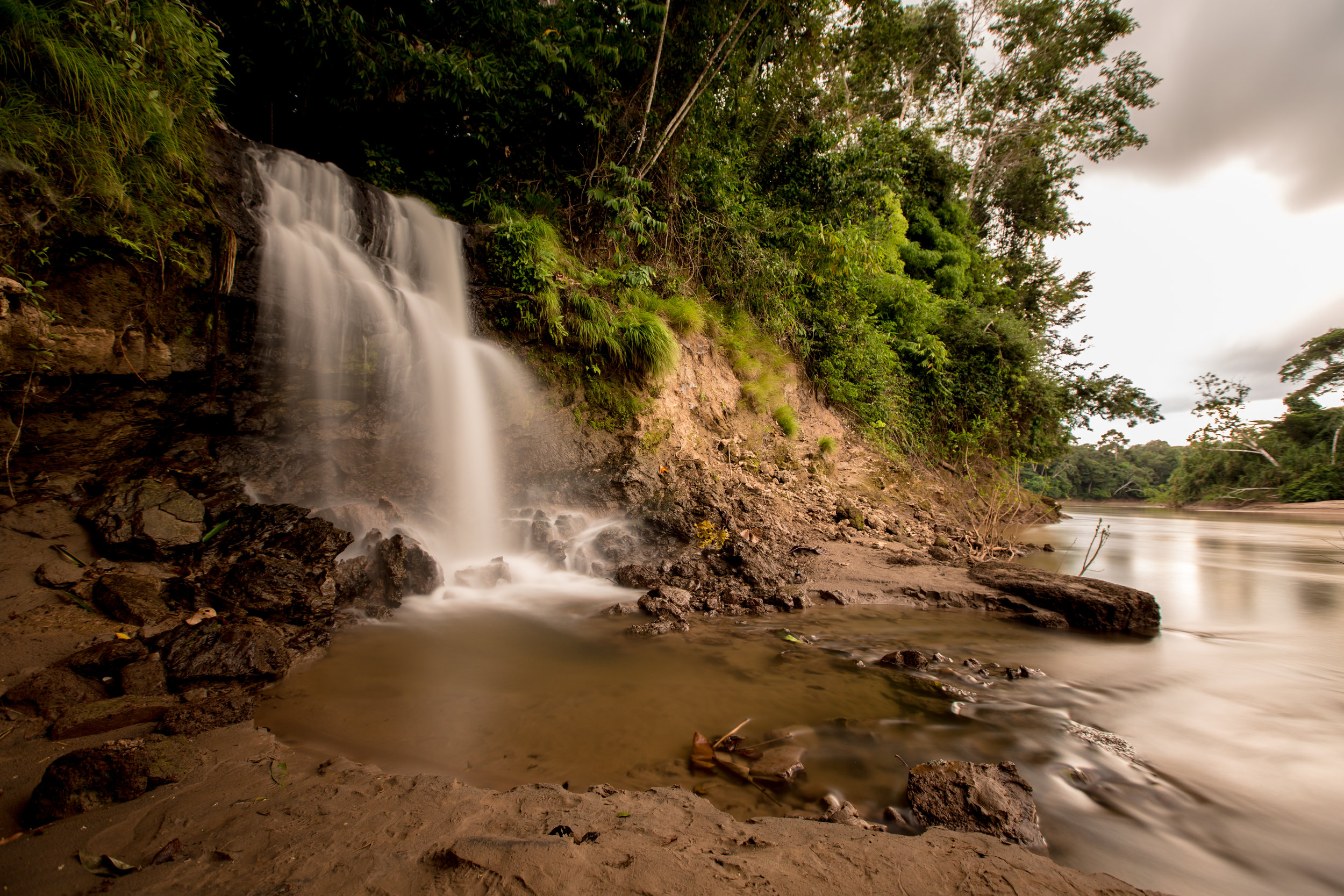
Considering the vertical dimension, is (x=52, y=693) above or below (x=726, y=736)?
above

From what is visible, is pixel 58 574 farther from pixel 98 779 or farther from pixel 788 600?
pixel 788 600

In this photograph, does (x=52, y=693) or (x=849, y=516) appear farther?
(x=849, y=516)

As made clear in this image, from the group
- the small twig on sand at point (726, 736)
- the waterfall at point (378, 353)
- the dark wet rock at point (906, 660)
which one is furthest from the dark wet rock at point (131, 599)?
the dark wet rock at point (906, 660)

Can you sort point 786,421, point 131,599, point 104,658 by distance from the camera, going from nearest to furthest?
point 104,658 < point 131,599 < point 786,421

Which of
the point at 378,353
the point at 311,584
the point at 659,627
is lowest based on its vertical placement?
the point at 659,627

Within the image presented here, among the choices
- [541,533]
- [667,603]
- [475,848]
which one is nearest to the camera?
[475,848]

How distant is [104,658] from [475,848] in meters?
2.97

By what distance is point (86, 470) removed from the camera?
13.9ft

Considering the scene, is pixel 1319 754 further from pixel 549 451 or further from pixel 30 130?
pixel 30 130

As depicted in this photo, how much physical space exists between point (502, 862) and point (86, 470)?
532 cm

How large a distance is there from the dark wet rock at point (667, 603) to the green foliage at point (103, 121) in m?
5.03

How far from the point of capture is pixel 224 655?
3.01 m

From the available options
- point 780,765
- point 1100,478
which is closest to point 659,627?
point 780,765

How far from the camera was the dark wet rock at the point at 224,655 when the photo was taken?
2930 mm
